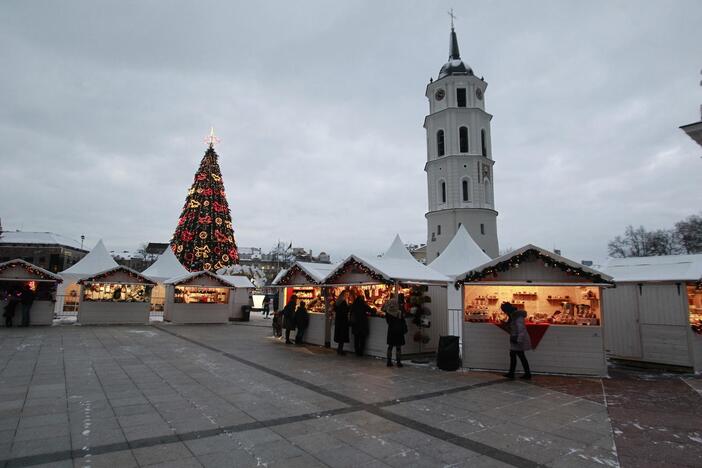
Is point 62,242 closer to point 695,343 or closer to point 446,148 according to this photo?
point 446,148

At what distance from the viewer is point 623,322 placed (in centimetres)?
1095

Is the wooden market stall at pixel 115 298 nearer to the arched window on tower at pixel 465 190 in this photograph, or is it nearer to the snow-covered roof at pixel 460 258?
the snow-covered roof at pixel 460 258

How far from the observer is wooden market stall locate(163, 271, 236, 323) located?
2064 cm

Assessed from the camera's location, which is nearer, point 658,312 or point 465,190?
point 658,312

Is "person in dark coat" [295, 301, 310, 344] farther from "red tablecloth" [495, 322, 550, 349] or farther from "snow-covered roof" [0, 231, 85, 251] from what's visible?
"snow-covered roof" [0, 231, 85, 251]

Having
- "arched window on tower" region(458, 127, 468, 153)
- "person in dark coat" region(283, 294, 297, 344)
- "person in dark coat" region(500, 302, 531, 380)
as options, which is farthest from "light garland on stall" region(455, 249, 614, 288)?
"arched window on tower" region(458, 127, 468, 153)

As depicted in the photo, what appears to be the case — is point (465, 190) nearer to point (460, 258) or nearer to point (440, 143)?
point (440, 143)

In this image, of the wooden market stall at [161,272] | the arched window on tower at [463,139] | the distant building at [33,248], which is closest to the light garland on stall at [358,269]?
the wooden market stall at [161,272]

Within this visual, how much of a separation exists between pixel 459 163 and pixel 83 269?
104ft

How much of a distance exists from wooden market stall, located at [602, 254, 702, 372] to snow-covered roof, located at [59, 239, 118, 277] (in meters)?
23.6

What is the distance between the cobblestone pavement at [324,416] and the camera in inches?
168

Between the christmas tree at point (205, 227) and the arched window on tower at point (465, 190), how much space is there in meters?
21.9

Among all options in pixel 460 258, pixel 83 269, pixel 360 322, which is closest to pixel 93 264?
pixel 83 269

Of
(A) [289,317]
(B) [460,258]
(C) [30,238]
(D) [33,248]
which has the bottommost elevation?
(A) [289,317]
